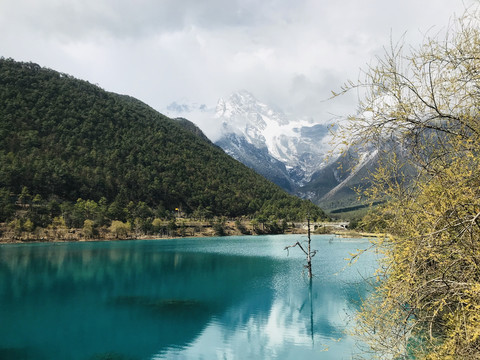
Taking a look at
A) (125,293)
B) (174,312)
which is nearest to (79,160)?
(125,293)

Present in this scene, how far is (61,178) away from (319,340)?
137941 millimetres

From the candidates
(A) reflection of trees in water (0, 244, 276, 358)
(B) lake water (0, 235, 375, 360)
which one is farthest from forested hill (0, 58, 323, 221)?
(B) lake water (0, 235, 375, 360)

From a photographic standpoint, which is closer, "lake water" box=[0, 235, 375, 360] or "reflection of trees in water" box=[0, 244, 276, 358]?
"lake water" box=[0, 235, 375, 360]

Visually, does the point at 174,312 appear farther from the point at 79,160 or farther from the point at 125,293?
the point at 79,160

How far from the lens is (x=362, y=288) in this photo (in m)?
34.5

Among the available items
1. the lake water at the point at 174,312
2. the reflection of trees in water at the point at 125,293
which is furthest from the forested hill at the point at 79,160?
the lake water at the point at 174,312

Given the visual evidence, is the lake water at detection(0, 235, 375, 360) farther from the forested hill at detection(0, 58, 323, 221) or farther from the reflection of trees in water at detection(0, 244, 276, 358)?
the forested hill at detection(0, 58, 323, 221)

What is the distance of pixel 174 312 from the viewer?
96.7 ft

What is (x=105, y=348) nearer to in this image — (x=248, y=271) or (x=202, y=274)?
(x=202, y=274)

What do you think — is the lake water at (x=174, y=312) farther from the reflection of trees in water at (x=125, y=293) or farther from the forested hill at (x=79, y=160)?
the forested hill at (x=79, y=160)

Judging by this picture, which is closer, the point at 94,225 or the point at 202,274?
the point at 202,274

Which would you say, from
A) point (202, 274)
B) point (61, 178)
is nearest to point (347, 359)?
point (202, 274)

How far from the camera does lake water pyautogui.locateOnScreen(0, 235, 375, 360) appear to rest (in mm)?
21156

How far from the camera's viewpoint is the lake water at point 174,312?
21156mm
